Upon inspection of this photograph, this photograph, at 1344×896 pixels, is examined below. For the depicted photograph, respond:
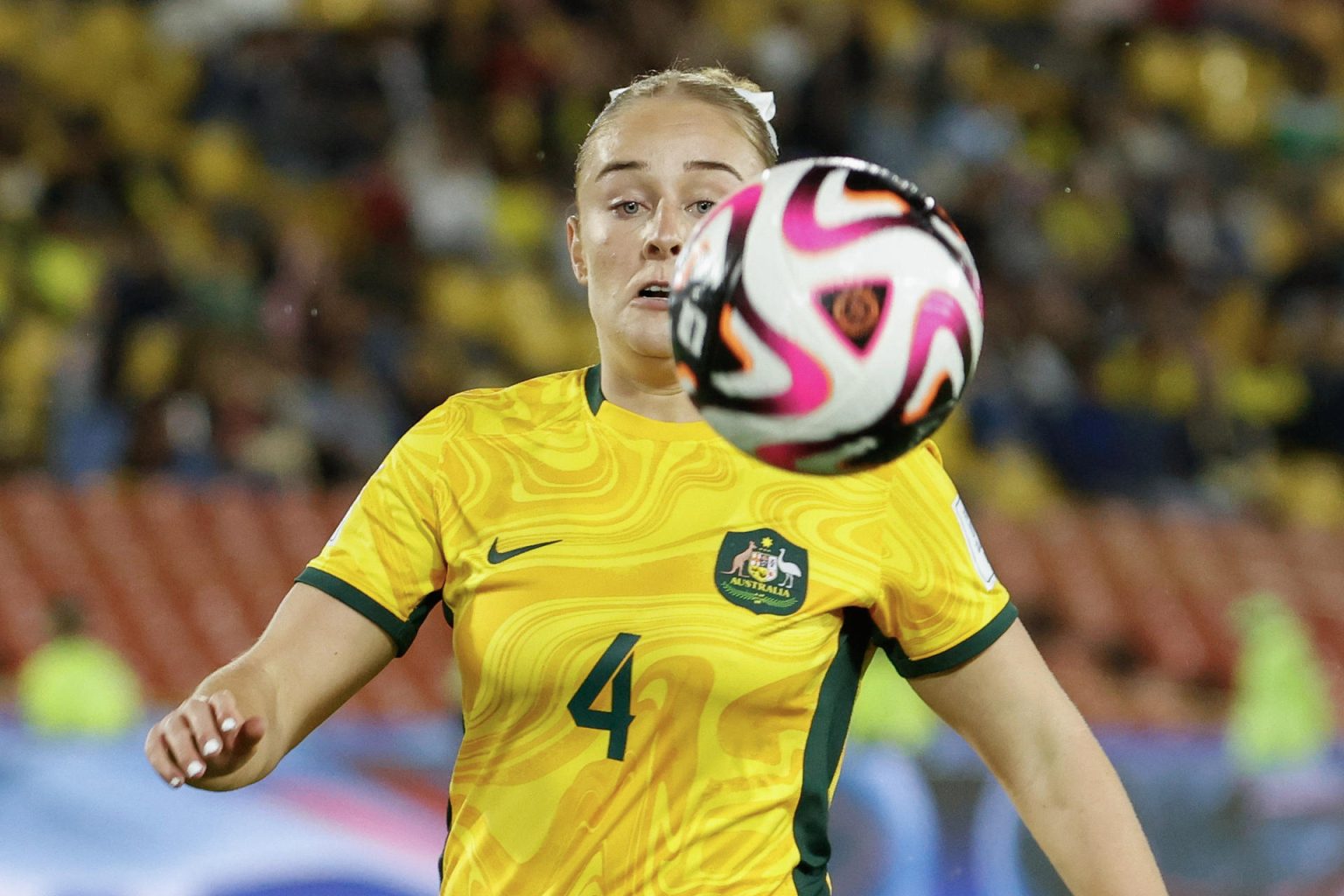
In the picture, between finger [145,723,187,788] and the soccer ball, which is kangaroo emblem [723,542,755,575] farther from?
finger [145,723,187,788]

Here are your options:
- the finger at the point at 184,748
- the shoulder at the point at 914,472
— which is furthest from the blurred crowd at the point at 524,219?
the finger at the point at 184,748

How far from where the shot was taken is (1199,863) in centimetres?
475

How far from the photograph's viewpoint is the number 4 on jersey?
2309 millimetres

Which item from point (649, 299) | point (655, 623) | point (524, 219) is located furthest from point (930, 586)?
point (524, 219)

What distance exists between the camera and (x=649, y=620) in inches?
91.4

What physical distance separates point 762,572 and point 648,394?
1.00 ft

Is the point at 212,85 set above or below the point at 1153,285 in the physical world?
above

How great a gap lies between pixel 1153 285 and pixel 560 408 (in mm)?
8908

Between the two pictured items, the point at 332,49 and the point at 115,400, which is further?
the point at 332,49

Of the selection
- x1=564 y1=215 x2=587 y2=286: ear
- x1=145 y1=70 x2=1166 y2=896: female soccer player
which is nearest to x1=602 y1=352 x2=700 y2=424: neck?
x1=145 y1=70 x2=1166 y2=896: female soccer player

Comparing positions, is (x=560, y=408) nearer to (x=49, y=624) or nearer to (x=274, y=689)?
(x=274, y=689)

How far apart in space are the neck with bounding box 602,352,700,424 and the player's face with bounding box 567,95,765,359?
0.11ft

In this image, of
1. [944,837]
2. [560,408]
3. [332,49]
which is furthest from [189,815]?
[332,49]

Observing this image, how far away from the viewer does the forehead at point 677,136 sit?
241 cm
